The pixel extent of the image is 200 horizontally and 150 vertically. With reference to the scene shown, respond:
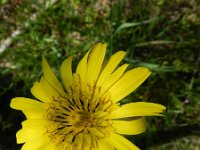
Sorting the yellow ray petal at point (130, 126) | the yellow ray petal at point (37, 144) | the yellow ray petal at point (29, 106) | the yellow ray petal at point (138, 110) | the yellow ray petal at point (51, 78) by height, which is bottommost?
the yellow ray petal at point (37, 144)

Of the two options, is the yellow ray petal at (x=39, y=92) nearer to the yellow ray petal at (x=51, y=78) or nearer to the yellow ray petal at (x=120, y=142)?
the yellow ray petal at (x=51, y=78)

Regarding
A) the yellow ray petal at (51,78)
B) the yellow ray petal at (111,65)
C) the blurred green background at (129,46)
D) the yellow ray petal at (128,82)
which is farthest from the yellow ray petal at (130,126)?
the blurred green background at (129,46)

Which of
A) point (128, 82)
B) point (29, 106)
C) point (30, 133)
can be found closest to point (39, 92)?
point (29, 106)

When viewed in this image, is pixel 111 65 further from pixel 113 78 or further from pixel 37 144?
pixel 37 144

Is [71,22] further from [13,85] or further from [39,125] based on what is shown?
[39,125]

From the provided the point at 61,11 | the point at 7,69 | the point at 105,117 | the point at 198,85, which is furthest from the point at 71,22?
the point at 105,117

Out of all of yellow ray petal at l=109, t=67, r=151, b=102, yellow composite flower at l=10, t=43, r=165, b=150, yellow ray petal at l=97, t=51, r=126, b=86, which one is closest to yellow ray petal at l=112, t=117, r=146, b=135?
yellow composite flower at l=10, t=43, r=165, b=150
